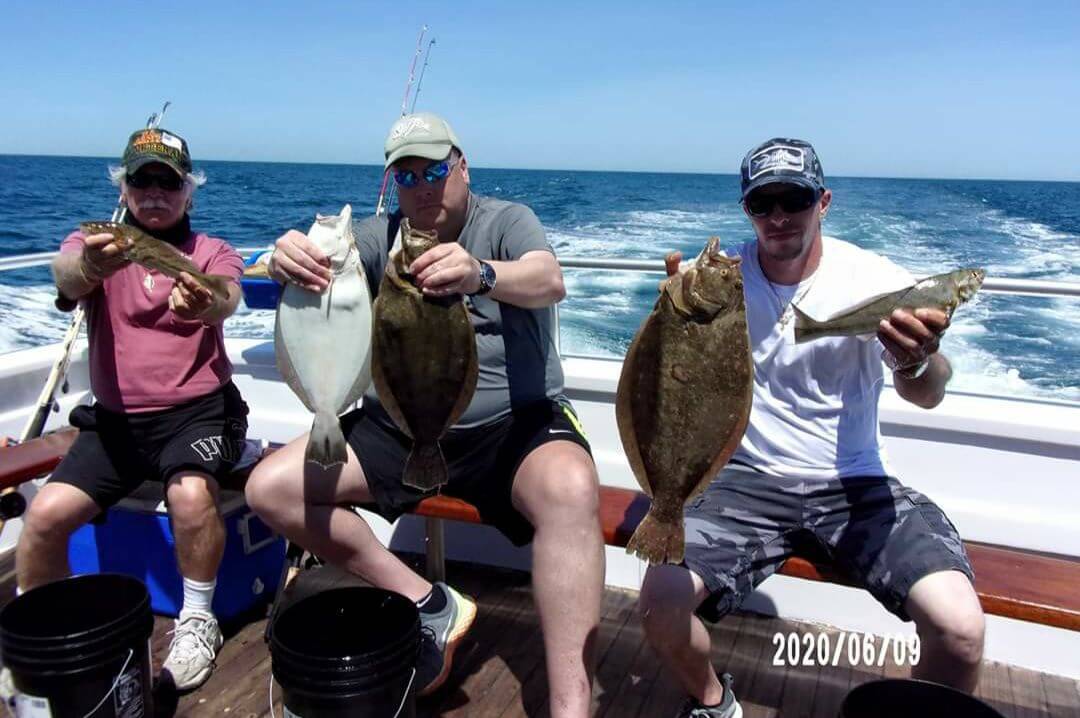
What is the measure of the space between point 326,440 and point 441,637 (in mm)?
929

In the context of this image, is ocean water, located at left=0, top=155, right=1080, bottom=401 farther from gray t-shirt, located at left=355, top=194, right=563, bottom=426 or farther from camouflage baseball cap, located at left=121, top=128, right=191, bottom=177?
gray t-shirt, located at left=355, top=194, right=563, bottom=426

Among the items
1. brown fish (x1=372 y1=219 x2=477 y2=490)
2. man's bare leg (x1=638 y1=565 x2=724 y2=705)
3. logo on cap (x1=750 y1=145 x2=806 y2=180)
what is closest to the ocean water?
logo on cap (x1=750 y1=145 x2=806 y2=180)

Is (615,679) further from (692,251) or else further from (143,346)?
(692,251)

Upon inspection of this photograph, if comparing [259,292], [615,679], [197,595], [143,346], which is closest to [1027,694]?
[615,679]

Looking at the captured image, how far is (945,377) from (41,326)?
8.08 m

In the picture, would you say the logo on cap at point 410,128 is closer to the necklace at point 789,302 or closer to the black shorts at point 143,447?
→ the necklace at point 789,302

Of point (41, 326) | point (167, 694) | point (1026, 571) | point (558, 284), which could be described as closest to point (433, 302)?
point (558, 284)

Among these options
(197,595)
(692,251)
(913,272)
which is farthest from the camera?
(692,251)

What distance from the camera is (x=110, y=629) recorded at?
97.5 inches

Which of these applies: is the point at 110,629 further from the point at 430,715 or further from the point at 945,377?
the point at 945,377

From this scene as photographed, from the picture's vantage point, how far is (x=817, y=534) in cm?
269

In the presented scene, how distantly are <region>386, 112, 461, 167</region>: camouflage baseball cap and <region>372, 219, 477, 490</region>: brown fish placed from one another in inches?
21.0

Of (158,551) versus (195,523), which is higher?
(195,523)
